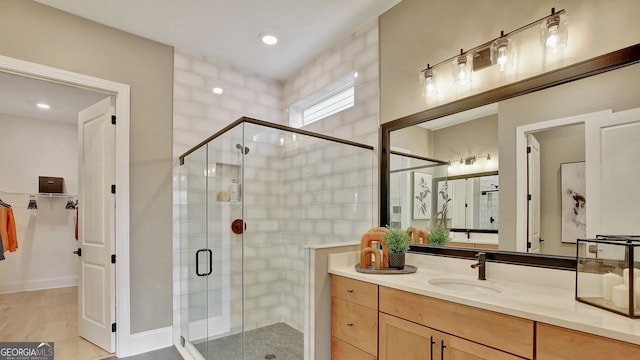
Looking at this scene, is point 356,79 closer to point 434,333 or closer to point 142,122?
point 142,122

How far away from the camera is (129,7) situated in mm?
2697

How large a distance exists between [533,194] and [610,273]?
1.82 feet

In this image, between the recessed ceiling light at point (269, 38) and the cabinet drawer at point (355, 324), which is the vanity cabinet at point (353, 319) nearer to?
the cabinet drawer at point (355, 324)

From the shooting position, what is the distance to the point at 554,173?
5.64 ft

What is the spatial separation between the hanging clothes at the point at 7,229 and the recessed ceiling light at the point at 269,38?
4.91 m

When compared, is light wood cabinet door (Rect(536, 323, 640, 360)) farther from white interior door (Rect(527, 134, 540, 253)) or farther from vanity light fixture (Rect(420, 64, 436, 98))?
vanity light fixture (Rect(420, 64, 436, 98))

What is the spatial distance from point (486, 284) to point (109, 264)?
3.17m

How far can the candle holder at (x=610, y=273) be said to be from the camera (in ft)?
4.05

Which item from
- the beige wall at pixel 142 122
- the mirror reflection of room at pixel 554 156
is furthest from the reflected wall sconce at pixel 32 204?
the mirror reflection of room at pixel 554 156

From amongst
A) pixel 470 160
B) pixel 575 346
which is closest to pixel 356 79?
pixel 470 160

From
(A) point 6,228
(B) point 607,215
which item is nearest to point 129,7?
(B) point 607,215

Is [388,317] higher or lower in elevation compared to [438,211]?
lower

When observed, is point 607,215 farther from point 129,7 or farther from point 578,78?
point 129,7

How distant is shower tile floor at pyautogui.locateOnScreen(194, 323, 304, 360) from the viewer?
2613 mm
